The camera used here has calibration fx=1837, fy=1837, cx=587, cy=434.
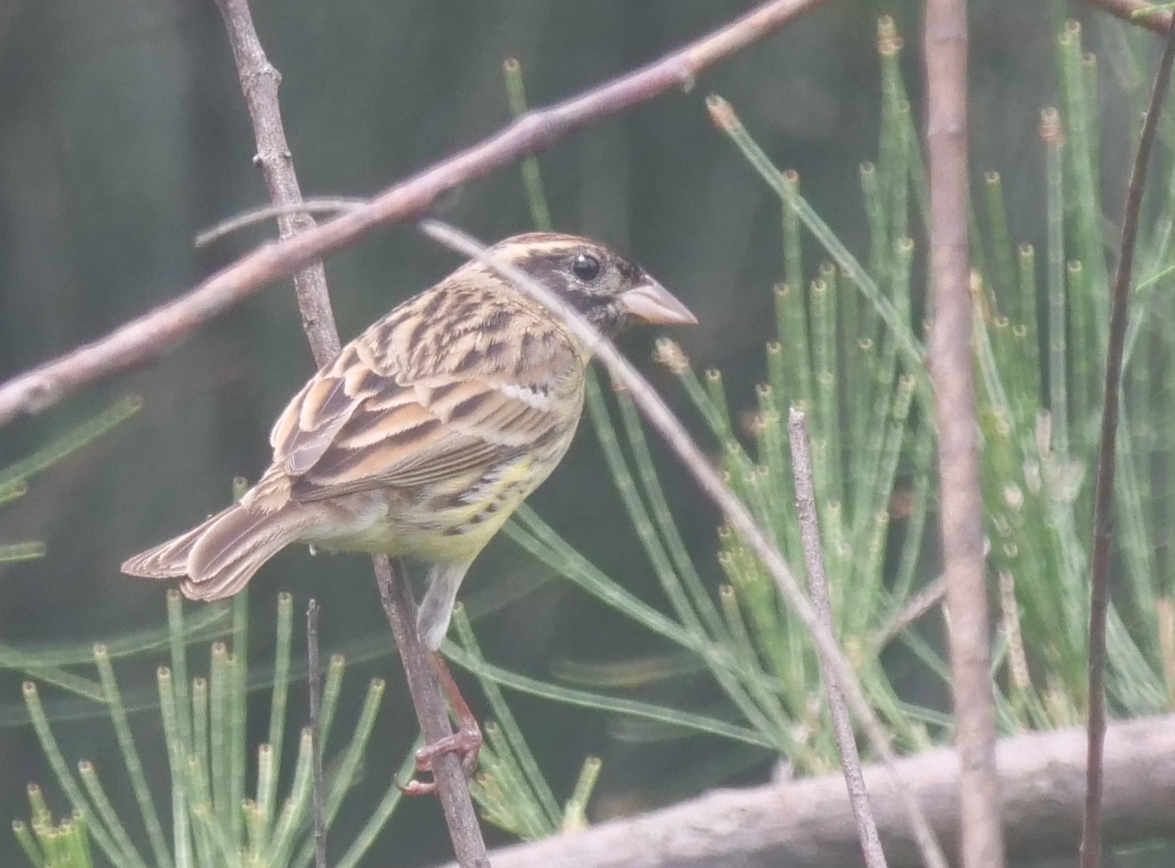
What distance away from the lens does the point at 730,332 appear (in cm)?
317

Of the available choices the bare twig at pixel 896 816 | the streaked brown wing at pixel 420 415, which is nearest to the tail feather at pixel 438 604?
the streaked brown wing at pixel 420 415

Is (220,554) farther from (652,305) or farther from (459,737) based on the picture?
(652,305)

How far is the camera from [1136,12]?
885 millimetres

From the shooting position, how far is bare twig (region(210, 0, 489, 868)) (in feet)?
5.57

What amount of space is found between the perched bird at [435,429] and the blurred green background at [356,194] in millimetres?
265

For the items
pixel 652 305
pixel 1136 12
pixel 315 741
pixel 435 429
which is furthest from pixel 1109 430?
pixel 652 305

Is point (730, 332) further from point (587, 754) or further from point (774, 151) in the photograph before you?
point (587, 754)

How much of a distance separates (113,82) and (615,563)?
1194mm

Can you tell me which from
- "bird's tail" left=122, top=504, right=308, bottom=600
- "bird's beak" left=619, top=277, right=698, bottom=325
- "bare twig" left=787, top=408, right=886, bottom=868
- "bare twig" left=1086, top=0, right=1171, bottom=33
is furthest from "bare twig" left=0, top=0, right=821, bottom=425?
"bird's beak" left=619, top=277, right=698, bottom=325

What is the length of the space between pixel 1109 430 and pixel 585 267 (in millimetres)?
1992

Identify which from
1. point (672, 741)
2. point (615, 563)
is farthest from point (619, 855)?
point (672, 741)

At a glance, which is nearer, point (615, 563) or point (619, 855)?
point (619, 855)

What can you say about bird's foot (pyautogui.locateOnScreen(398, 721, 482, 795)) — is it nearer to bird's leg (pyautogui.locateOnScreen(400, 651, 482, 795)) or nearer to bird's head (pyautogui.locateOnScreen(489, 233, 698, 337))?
bird's leg (pyautogui.locateOnScreen(400, 651, 482, 795))

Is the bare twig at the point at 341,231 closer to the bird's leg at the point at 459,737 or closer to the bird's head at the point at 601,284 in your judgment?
the bird's leg at the point at 459,737
